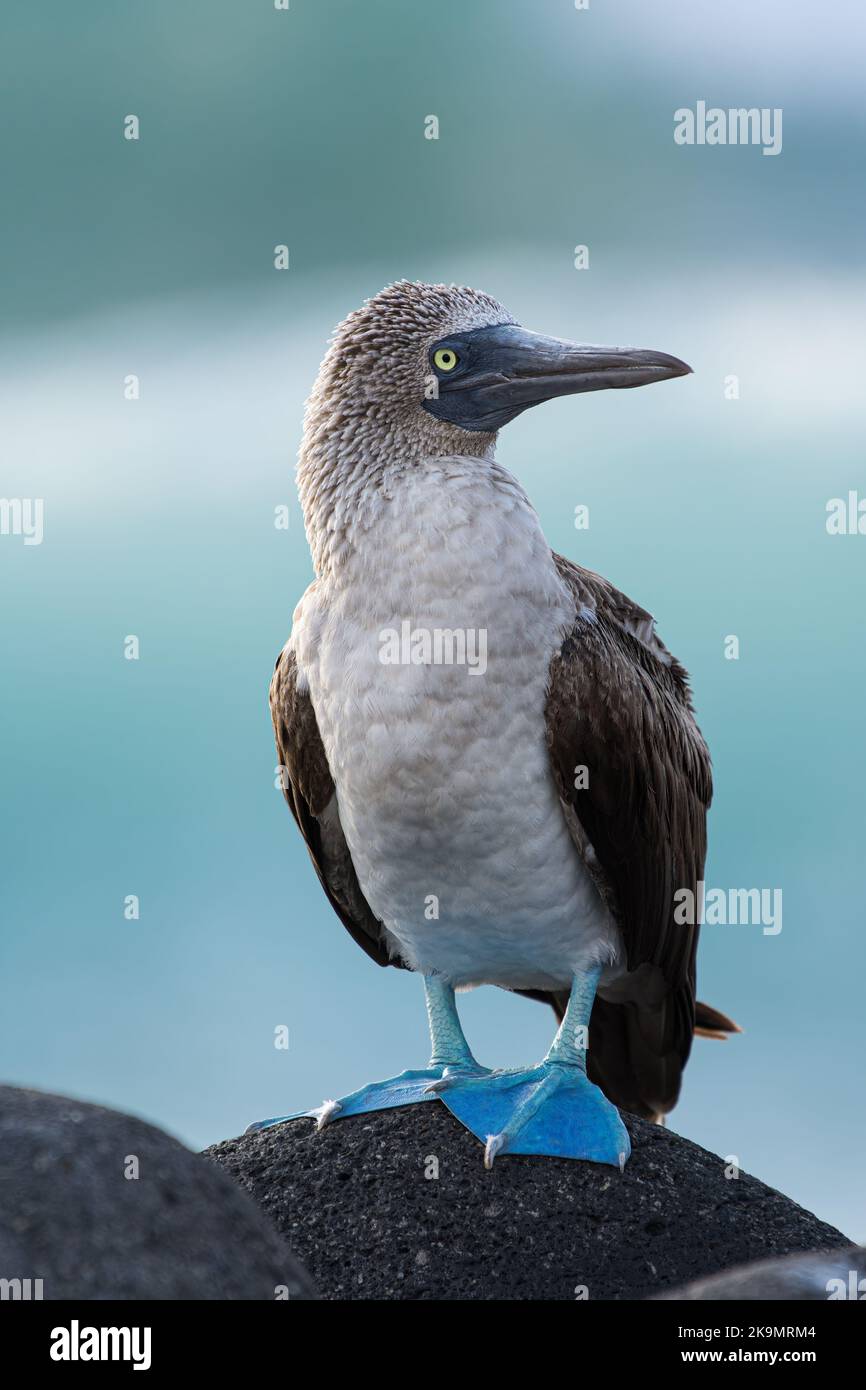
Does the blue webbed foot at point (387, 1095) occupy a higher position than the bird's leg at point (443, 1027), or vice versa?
the bird's leg at point (443, 1027)

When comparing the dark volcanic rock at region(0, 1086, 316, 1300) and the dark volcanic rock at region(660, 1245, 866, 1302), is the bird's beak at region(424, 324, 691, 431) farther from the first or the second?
the dark volcanic rock at region(660, 1245, 866, 1302)

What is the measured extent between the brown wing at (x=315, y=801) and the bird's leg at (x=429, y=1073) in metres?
0.41

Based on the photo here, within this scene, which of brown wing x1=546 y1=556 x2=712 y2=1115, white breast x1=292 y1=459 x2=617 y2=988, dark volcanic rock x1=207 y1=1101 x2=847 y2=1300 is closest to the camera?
dark volcanic rock x1=207 y1=1101 x2=847 y2=1300

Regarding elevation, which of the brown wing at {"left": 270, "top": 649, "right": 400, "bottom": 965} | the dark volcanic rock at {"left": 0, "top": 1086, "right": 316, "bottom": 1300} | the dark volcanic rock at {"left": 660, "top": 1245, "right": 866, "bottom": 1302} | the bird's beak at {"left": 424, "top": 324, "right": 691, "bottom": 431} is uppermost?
the bird's beak at {"left": 424, "top": 324, "right": 691, "bottom": 431}

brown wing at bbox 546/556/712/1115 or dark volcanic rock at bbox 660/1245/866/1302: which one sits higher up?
brown wing at bbox 546/556/712/1115

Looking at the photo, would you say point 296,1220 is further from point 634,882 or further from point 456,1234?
point 634,882

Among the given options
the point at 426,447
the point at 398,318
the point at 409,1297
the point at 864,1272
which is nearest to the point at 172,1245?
the point at 409,1297

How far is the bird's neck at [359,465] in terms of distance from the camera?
5.51 meters

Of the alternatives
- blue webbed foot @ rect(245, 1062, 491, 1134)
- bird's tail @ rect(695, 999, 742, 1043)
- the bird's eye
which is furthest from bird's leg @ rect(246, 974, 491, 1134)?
the bird's eye

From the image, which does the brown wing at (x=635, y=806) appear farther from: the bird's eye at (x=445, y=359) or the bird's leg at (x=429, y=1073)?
the bird's eye at (x=445, y=359)

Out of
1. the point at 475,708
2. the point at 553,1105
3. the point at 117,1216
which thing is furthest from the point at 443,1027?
the point at 117,1216

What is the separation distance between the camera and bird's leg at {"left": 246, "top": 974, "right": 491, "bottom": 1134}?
5.66 m

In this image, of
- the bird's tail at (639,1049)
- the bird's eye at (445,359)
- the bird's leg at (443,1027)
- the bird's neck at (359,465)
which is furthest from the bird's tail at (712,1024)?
the bird's eye at (445,359)

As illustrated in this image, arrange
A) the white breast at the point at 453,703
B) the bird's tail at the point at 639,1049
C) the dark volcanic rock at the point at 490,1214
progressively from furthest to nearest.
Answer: the bird's tail at the point at 639,1049 → the white breast at the point at 453,703 → the dark volcanic rock at the point at 490,1214
